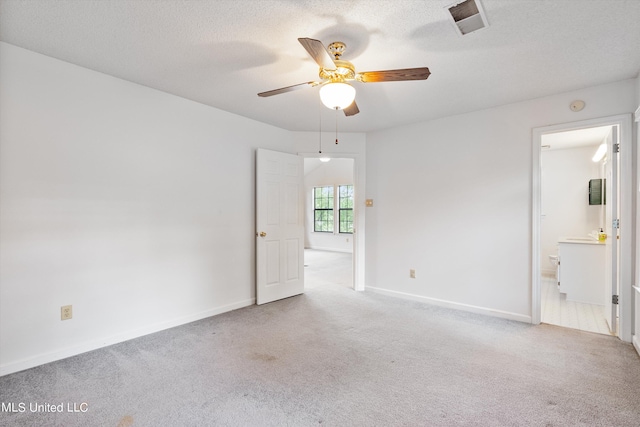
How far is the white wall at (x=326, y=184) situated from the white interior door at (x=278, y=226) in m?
4.80

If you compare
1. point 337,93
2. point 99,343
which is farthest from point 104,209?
point 337,93

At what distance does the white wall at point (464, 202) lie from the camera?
3.36 metres

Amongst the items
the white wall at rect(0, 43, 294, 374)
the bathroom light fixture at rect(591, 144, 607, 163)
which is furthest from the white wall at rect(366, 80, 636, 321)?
the white wall at rect(0, 43, 294, 374)

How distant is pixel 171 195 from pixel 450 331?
3173 mm

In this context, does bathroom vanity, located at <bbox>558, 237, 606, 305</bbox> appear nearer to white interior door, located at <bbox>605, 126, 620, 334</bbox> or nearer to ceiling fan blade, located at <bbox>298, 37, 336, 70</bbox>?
white interior door, located at <bbox>605, 126, 620, 334</bbox>

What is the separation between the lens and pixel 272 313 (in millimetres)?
3672

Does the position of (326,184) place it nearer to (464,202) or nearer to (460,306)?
(464,202)

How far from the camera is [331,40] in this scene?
7.20ft

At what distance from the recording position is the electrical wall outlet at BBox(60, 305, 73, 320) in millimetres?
2520

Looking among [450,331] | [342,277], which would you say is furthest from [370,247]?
[450,331]

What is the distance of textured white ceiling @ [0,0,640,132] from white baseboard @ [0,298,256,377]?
2352mm

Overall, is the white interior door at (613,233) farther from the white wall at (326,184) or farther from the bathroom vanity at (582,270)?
the white wall at (326,184)

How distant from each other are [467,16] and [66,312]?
144 inches

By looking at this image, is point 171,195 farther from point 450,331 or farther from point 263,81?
point 450,331
